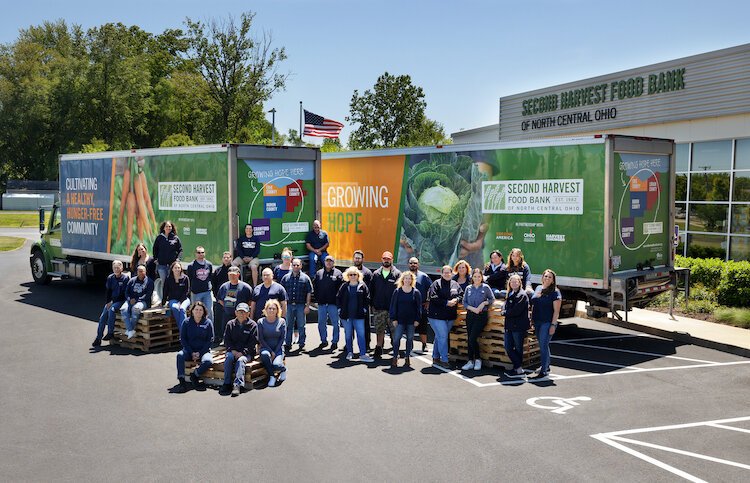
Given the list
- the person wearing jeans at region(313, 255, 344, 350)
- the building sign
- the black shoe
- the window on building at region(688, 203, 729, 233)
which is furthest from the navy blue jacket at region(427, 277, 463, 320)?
the building sign

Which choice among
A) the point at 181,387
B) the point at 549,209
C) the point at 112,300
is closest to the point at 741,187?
the point at 549,209

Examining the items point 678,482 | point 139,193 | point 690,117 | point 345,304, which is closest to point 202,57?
point 139,193

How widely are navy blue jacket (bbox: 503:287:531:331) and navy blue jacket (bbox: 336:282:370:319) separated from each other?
2597 millimetres

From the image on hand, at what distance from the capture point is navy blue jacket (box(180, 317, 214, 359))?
11312mm

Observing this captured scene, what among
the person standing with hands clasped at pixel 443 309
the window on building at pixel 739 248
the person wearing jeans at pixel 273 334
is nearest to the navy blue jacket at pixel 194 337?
the person wearing jeans at pixel 273 334

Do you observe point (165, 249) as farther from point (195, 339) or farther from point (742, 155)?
point (742, 155)

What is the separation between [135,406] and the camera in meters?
9.98

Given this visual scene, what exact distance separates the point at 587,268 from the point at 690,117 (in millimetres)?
10100

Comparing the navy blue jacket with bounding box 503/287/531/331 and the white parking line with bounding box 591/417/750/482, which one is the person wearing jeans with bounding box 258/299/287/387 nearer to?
the navy blue jacket with bounding box 503/287/531/331

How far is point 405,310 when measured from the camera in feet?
40.6

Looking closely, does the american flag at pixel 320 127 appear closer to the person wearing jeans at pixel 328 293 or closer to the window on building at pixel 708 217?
the window on building at pixel 708 217

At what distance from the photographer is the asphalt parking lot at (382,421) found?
25.3 ft

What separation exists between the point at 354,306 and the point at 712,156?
44.2 feet

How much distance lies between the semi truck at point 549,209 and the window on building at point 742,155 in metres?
6.02
